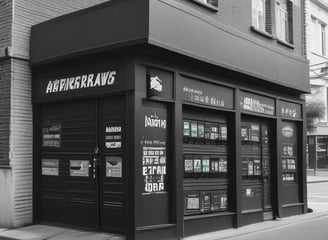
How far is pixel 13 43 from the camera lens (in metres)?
9.31

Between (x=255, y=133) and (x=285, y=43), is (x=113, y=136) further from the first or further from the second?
(x=285, y=43)

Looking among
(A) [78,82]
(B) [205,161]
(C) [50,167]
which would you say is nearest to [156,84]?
(A) [78,82]

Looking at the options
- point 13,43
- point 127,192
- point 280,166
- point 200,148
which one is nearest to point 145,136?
point 127,192

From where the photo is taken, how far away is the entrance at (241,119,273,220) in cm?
1128

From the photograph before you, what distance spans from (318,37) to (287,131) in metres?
23.7

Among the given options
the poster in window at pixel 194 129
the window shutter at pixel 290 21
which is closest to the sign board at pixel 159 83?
the poster in window at pixel 194 129

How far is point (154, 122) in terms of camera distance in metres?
8.57

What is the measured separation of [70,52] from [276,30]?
296 inches

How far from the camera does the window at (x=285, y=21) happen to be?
14.9 m

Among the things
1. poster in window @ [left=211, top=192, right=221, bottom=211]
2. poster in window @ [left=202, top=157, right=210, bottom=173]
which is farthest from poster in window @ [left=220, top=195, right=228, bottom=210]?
poster in window @ [left=202, top=157, right=210, bottom=173]

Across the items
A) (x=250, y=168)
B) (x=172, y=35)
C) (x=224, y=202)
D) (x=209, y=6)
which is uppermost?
(x=209, y=6)

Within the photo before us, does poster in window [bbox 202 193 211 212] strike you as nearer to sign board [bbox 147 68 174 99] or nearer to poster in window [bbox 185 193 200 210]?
poster in window [bbox 185 193 200 210]

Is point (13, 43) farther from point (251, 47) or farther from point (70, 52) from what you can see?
point (251, 47)

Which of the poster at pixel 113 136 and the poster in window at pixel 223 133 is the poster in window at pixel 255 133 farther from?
the poster at pixel 113 136
